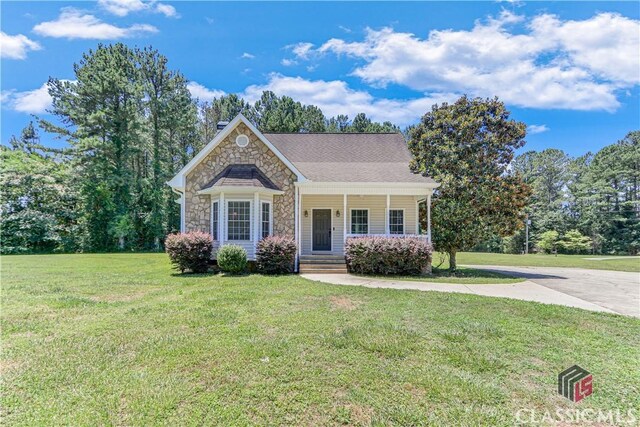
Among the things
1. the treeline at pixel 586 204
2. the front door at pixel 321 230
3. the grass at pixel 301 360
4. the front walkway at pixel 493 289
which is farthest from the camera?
the treeline at pixel 586 204

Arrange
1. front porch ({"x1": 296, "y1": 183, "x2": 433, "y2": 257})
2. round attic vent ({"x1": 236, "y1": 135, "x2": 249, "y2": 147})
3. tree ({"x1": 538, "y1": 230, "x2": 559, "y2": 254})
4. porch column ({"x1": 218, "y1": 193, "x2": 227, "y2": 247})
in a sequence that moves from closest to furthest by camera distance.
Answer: porch column ({"x1": 218, "y1": 193, "x2": 227, "y2": 247})
round attic vent ({"x1": 236, "y1": 135, "x2": 249, "y2": 147})
front porch ({"x1": 296, "y1": 183, "x2": 433, "y2": 257})
tree ({"x1": 538, "y1": 230, "x2": 559, "y2": 254})

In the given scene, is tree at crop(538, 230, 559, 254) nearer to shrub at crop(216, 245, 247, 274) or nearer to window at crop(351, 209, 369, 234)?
window at crop(351, 209, 369, 234)

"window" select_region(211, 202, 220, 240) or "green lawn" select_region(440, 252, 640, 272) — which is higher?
"window" select_region(211, 202, 220, 240)

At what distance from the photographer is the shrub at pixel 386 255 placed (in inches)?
473

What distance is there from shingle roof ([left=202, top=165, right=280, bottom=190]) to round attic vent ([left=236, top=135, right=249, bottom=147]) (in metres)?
0.89

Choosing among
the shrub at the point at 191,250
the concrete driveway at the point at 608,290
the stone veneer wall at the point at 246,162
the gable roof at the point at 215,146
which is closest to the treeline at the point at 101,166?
the gable roof at the point at 215,146

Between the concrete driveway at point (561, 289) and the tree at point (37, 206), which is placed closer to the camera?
the concrete driveway at point (561, 289)

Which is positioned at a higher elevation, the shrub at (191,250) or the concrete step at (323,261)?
the shrub at (191,250)

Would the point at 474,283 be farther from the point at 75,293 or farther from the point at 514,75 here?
the point at 75,293

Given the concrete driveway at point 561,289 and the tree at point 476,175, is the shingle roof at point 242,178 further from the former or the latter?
the tree at point 476,175

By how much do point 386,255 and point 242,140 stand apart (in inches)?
280

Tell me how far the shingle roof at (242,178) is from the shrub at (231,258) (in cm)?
230

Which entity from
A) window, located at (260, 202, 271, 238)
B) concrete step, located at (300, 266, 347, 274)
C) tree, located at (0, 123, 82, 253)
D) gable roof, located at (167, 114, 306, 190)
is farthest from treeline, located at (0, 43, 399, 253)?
concrete step, located at (300, 266, 347, 274)

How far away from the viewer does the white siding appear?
15148 millimetres
